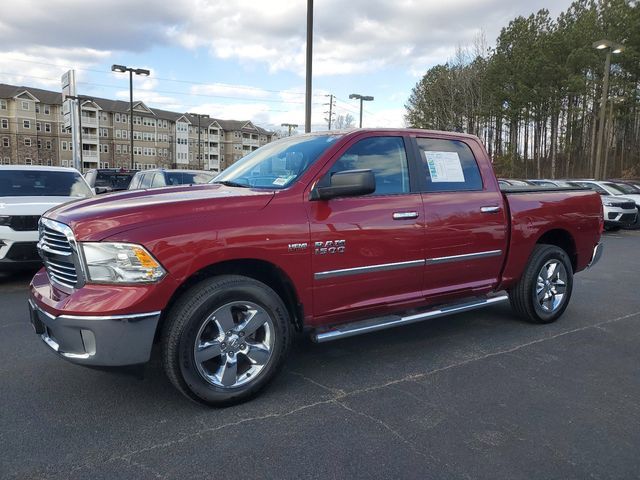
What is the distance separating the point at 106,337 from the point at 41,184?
6044 mm

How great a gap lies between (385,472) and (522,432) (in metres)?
0.97

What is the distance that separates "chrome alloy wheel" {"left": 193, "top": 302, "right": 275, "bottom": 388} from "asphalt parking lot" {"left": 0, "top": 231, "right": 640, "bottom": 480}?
8.9 inches

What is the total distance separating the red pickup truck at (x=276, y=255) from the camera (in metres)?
2.86

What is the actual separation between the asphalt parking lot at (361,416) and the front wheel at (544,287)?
514mm

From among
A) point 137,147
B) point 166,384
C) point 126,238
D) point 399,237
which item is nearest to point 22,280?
point 166,384

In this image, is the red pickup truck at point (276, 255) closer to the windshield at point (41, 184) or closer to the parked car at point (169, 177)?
the windshield at point (41, 184)

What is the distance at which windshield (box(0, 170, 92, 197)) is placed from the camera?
7.42 metres

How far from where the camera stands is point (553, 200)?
16.7ft

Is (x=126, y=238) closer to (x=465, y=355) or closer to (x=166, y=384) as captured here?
(x=166, y=384)

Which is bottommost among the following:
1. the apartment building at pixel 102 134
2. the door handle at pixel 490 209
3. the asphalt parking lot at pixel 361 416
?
the asphalt parking lot at pixel 361 416

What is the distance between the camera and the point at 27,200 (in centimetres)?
688

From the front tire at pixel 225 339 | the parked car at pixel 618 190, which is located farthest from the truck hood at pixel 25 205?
the parked car at pixel 618 190

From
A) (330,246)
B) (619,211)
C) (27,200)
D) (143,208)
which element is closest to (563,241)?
(330,246)

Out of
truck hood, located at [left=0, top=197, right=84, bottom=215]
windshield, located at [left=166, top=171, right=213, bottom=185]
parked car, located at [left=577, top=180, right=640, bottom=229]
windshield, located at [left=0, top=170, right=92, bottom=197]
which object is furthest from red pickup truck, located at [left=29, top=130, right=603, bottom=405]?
parked car, located at [left=577, top=180, right=640, bottom=229]
